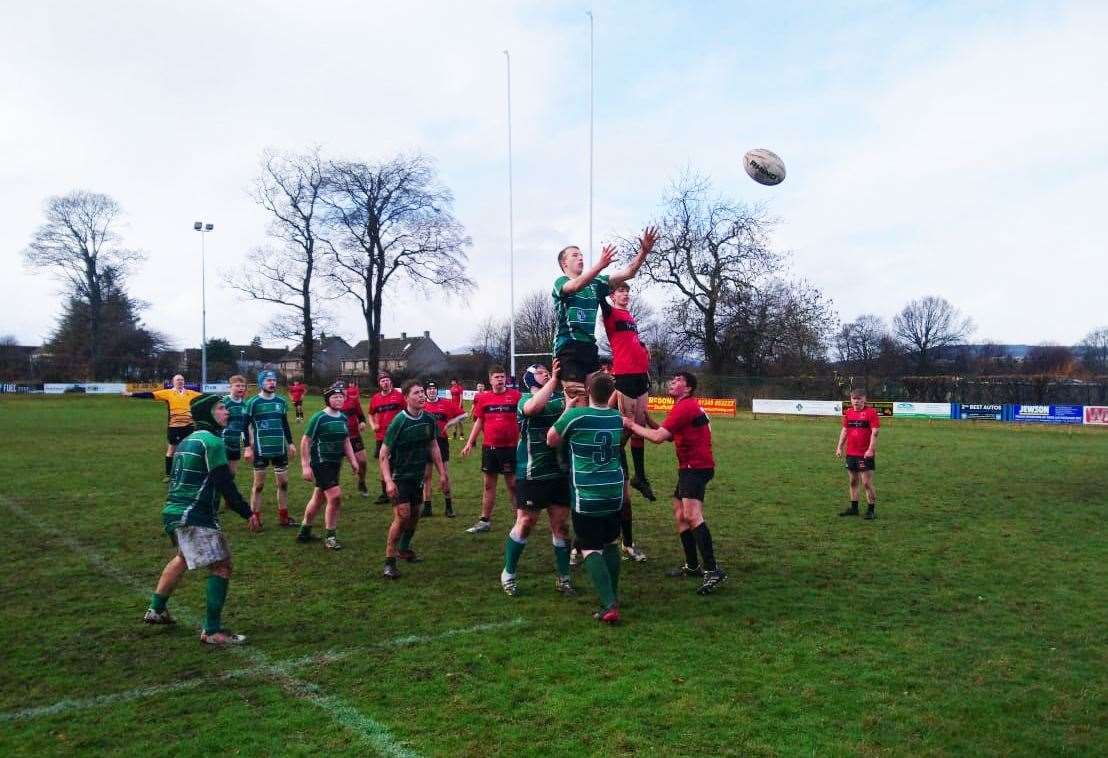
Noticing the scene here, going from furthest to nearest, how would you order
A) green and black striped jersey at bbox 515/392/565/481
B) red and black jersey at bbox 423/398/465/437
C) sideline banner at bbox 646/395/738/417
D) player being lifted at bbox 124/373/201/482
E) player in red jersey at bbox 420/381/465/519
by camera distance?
1. sideline banner at bbox 646/395/738/417
2. player being lifted at bbox 124/373/201/482
3. red and black jersey at bbox 423/398/465/437
4. player in red jersey at bbox 420/381/465/519
5. green and black striped jersey at bbox 515/392/565/481

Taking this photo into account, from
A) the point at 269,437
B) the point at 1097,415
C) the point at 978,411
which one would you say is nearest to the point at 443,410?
the point at 269,437

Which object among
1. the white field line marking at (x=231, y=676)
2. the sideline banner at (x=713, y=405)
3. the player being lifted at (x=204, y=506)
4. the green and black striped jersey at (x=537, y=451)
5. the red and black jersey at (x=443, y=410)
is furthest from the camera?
the sideline banner at (x=713, y=405)

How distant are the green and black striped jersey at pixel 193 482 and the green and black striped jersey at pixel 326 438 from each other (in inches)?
133

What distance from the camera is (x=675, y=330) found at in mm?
49719

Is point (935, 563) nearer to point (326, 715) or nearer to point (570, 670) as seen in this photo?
point (570, 670)

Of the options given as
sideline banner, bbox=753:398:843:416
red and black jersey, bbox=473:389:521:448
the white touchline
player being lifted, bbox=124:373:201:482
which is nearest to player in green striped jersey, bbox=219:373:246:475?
player being lifted, bbox=124:373:201:482

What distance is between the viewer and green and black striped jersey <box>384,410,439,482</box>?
7.96 meters

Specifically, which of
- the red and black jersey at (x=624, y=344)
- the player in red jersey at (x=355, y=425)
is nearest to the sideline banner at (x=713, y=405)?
the player in red jersey at (x=355, y=425)

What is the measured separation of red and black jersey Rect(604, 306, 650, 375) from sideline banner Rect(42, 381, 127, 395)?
6014cm

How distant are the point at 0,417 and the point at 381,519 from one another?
3263cm

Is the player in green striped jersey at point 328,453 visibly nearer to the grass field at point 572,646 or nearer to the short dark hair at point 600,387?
the grass field at point 572,646

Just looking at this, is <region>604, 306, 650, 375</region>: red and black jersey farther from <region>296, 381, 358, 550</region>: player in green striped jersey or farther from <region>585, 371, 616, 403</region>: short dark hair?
<region>296, 381, 358, 550</region>: player in green striped jersey

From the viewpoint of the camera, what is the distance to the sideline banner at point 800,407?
118 ft

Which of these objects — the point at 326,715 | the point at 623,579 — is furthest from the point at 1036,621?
the point at 326,715
